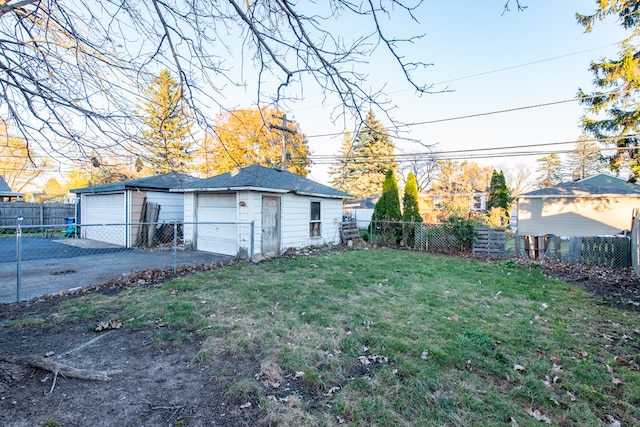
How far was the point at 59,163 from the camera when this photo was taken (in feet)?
11.6

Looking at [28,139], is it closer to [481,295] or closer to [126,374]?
[126,374]

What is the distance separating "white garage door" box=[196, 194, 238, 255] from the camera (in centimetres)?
1053

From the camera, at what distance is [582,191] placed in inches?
677

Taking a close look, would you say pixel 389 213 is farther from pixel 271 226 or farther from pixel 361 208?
pixel 361 208

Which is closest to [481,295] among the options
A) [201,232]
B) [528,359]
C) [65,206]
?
[528,359]

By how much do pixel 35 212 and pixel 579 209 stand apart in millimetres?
31115

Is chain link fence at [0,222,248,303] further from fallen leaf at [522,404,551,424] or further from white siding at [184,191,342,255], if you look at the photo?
fallen leaf at [522,404,551,424]

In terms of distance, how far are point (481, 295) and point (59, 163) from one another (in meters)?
6.89

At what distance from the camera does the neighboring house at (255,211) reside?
9922 mm

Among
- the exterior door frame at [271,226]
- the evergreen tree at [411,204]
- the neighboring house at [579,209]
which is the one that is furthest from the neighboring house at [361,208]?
the exterior door frame at [271,226]

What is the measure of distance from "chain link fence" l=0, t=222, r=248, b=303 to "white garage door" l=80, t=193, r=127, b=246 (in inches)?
1.9

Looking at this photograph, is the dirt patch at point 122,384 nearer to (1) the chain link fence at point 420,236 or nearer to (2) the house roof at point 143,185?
(2) the house roof at point 143,185

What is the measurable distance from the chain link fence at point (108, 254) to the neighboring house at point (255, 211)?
0.06 meters

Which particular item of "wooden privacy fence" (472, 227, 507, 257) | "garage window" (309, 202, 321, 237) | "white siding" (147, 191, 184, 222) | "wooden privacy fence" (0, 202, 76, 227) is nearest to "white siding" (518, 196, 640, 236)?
"wooden privacy fence" (472, 227, 507, 257)
